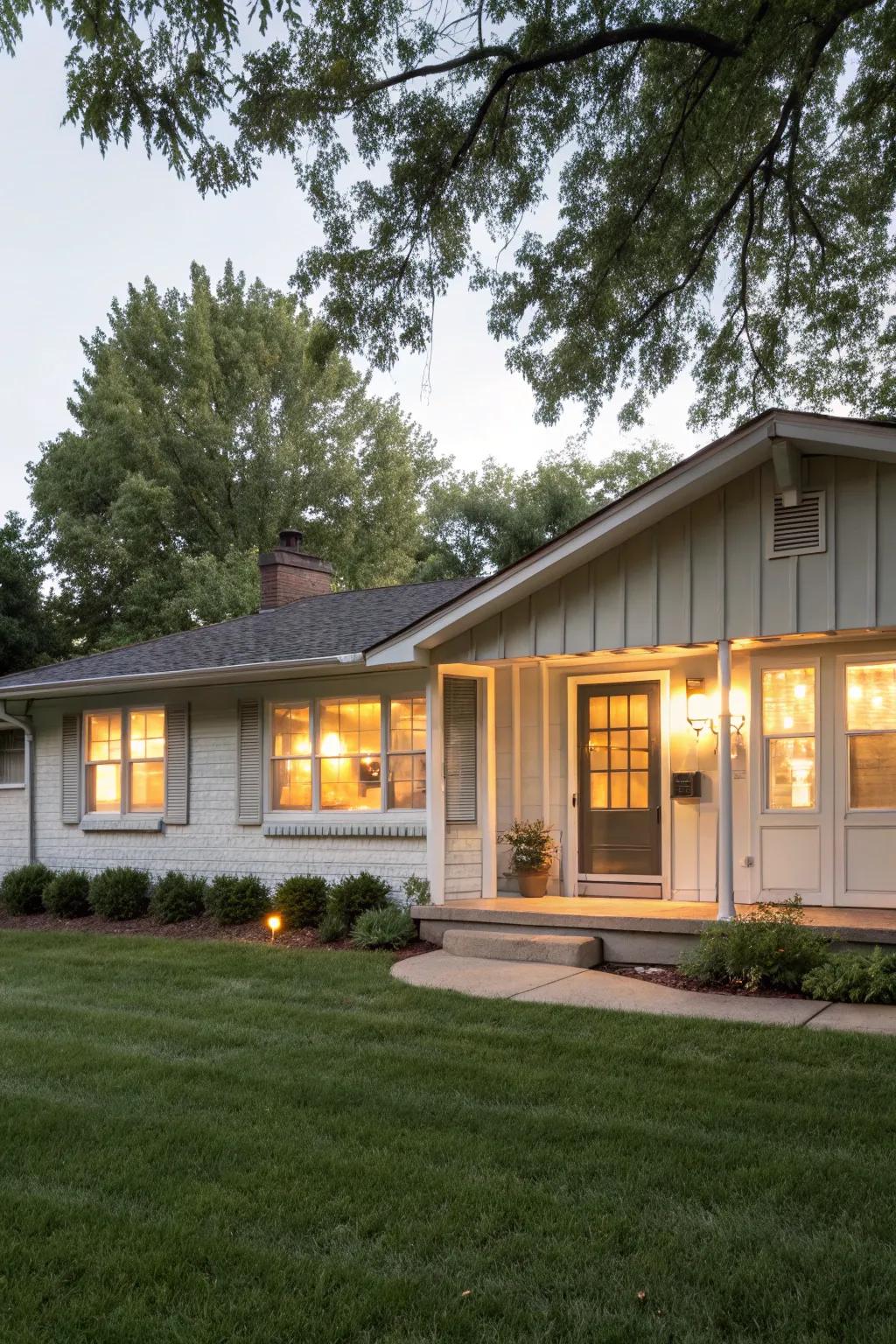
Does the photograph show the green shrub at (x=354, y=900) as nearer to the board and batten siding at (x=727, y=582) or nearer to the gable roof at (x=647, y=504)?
the gable roof at (x=647, y=504)

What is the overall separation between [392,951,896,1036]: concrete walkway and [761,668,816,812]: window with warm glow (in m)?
2.45

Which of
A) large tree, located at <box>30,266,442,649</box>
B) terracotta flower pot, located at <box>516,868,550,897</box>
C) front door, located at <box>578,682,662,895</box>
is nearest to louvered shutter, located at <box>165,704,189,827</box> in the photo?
terracotta flower pot, located at <box>516,868,550,897</box>

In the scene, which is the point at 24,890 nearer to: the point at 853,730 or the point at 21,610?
the point at 853,730

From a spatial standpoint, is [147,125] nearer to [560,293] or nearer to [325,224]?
[325,224]

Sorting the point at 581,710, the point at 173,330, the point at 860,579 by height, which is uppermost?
the point at 173,330

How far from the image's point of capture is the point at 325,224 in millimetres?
10188

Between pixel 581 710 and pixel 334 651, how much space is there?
2583mm

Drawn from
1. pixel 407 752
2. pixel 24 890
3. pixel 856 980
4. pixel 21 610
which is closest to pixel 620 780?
pixel 407 752

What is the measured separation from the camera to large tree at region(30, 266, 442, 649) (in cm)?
2664

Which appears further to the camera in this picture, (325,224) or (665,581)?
(325,224)

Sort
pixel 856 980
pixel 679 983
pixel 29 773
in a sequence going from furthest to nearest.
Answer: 1. pixel 29 773
2. pixel 679 983
3. pixel 856 980

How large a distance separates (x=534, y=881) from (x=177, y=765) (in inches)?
183

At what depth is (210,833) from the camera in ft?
41.8

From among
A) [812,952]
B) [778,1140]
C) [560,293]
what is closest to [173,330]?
[560,293]
